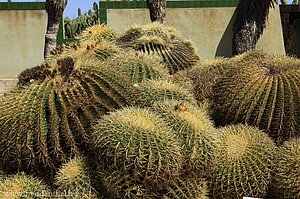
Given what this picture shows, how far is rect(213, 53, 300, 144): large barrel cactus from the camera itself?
3.26 m

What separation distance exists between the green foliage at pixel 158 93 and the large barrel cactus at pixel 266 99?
0.99ft

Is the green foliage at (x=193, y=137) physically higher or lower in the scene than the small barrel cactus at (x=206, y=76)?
lower

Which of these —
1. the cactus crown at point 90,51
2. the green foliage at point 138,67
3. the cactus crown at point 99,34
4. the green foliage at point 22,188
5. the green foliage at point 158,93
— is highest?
the cactus crown at point 99,34

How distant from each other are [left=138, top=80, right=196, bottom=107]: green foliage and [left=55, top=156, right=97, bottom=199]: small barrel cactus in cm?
66

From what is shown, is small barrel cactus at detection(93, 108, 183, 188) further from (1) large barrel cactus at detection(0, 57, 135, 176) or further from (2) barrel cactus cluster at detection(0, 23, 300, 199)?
(1) large barrel cactus at detection(0, 57, 135, 176)

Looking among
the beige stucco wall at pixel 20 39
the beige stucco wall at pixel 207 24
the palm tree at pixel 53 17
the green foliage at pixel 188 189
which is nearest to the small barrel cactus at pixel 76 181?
the green foliage at pixel 188 189

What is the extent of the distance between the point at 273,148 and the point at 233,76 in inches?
28.2

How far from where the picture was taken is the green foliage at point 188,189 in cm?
269

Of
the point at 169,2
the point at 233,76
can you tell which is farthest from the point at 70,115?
the point at 169,2

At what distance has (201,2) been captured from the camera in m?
11.9

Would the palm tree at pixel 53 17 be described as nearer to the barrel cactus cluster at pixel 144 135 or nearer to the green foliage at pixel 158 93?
the barrel cactus cluster at pixel 144 135

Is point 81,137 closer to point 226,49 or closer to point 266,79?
point 266,79

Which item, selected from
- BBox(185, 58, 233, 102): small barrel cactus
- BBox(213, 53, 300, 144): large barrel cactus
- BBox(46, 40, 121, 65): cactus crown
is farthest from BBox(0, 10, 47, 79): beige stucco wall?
BBox(213, 53, 300, 144): large barrel cactus

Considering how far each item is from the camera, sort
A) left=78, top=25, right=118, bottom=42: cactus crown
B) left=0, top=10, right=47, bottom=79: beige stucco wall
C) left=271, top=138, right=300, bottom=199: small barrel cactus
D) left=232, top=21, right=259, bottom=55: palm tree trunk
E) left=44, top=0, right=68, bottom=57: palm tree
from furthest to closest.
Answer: left=0, top=10, right=47, bottom=79: beige stucco wall < left=232, top=21, right=259, bottom=55: palm tree trunk < left=44, top=0, right=68, bottom=57: palm tree < left=78, top=25, right=118, bottom=42: cactus crown < left=271, top=138, right=300, bottom=199: small barrel cactus
